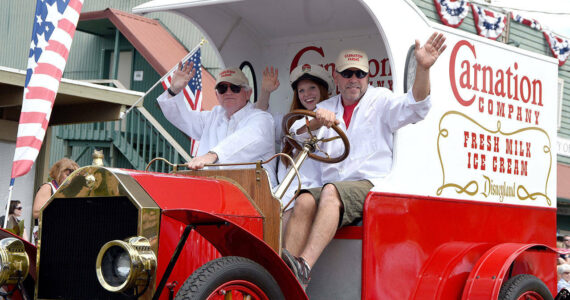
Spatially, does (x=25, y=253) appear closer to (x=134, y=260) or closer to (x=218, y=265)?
(x=134, y=260)

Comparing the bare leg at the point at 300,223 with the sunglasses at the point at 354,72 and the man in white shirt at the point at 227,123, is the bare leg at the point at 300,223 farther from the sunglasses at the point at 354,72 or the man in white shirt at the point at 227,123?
the sunglasses at the point at 354,72

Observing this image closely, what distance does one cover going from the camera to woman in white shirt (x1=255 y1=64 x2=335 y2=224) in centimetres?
495

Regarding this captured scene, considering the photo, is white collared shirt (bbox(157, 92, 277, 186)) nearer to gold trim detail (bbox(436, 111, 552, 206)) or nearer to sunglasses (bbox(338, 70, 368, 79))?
sunglasses (bbox(338, 70, 368, 79))

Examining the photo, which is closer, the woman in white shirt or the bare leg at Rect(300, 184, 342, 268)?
the bare leg at Rect(300, 184, 342, 268)

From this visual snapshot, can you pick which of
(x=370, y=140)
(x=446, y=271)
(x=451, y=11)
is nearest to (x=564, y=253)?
(x=446, y=271)

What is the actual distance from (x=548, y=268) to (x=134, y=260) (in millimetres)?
3264

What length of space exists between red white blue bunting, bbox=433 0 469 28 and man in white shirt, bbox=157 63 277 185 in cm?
1181

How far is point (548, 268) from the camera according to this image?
17.1 ft

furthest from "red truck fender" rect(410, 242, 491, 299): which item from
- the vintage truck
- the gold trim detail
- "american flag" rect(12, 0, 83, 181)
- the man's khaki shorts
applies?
"american flag" rect(12, 0, 83, 181)

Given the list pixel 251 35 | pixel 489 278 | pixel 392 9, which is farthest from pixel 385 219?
pixel 251 35

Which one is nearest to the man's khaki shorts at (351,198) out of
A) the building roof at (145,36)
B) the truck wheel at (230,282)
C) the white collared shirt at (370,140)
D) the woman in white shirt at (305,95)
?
the white collared shirt at (370,140)

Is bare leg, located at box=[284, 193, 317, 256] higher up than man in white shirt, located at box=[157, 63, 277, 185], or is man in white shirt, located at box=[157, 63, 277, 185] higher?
man in white shirt, located at box=[157, 63, 277, 185]

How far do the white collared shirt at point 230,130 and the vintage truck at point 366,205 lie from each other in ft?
1.61

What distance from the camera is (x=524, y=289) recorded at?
190 inches
